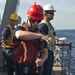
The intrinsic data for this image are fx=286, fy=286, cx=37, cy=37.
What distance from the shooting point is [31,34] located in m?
3.30

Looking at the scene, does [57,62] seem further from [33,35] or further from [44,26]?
[33,35]

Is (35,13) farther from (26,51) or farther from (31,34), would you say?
(26,51)

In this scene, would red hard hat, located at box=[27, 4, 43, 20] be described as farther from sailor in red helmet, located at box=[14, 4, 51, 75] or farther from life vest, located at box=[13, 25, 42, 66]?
life vest, located at box=[13, 25, 42, 66]

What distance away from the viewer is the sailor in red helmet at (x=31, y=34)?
3.31m

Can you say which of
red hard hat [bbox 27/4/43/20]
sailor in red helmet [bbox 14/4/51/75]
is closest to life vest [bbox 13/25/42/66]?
sailor in red helmet [bbox 14/4/51/75]

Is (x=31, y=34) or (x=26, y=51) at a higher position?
(x=31, y=34)

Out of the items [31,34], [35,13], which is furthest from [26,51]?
[35,13]

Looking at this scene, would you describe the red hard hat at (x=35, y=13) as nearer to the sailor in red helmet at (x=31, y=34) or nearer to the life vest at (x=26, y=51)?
the sailor in red helmet at (x=31, y=34)

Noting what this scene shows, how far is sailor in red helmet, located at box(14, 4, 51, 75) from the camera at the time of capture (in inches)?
130

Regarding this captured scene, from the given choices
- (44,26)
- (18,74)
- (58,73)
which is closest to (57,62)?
(58,73)

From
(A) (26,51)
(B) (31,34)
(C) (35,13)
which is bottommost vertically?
(A) (26,51)

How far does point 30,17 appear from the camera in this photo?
347 cm

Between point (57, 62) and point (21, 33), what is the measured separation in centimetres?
534

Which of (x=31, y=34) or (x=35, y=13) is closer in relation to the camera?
(x=31, y=34)
